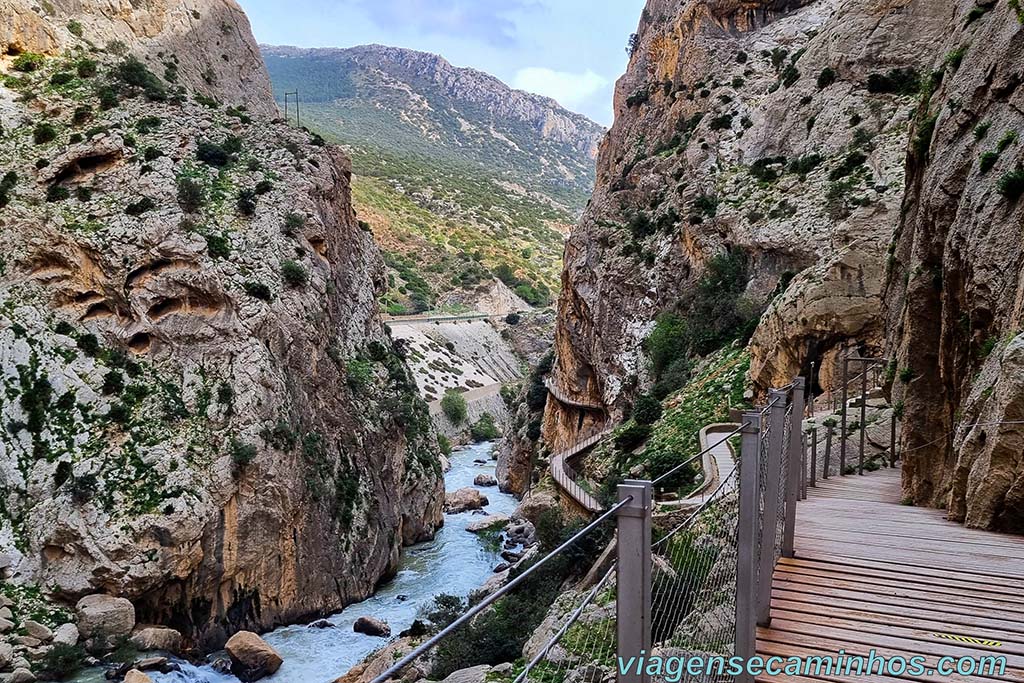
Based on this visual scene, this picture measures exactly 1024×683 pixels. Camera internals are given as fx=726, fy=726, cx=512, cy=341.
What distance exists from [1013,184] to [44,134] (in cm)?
3524

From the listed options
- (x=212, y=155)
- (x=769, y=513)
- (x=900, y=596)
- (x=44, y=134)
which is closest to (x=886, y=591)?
(x=900, y=596)

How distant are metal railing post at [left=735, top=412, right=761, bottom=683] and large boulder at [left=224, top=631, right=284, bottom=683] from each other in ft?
70.8

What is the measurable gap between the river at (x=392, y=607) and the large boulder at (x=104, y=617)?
1.45m

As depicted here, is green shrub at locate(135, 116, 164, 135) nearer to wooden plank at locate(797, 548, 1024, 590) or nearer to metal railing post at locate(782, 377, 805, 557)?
metal railing post at locate(782, 377, 805, 557)

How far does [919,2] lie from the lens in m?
32.0

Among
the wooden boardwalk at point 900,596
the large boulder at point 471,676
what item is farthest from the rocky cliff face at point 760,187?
the wooden boardwalk at point 900,596

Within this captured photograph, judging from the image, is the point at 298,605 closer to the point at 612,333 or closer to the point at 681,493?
the point at 681,493

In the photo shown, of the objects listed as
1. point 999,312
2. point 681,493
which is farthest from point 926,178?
point 681,493

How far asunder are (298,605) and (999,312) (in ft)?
82.8

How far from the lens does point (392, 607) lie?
29.4 metres

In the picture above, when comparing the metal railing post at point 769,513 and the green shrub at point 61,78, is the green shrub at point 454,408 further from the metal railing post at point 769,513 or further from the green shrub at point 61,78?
the metal railing post at point 769,513

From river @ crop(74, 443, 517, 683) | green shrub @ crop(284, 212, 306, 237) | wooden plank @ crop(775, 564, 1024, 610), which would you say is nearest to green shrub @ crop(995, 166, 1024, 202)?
wooden plank @ crop(775, 564, 1024, 610)

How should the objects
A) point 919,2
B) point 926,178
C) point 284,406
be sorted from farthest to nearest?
point 919,2 < point 284,406 < point 926,178

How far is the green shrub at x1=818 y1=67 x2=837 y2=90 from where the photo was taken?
1325 inches
